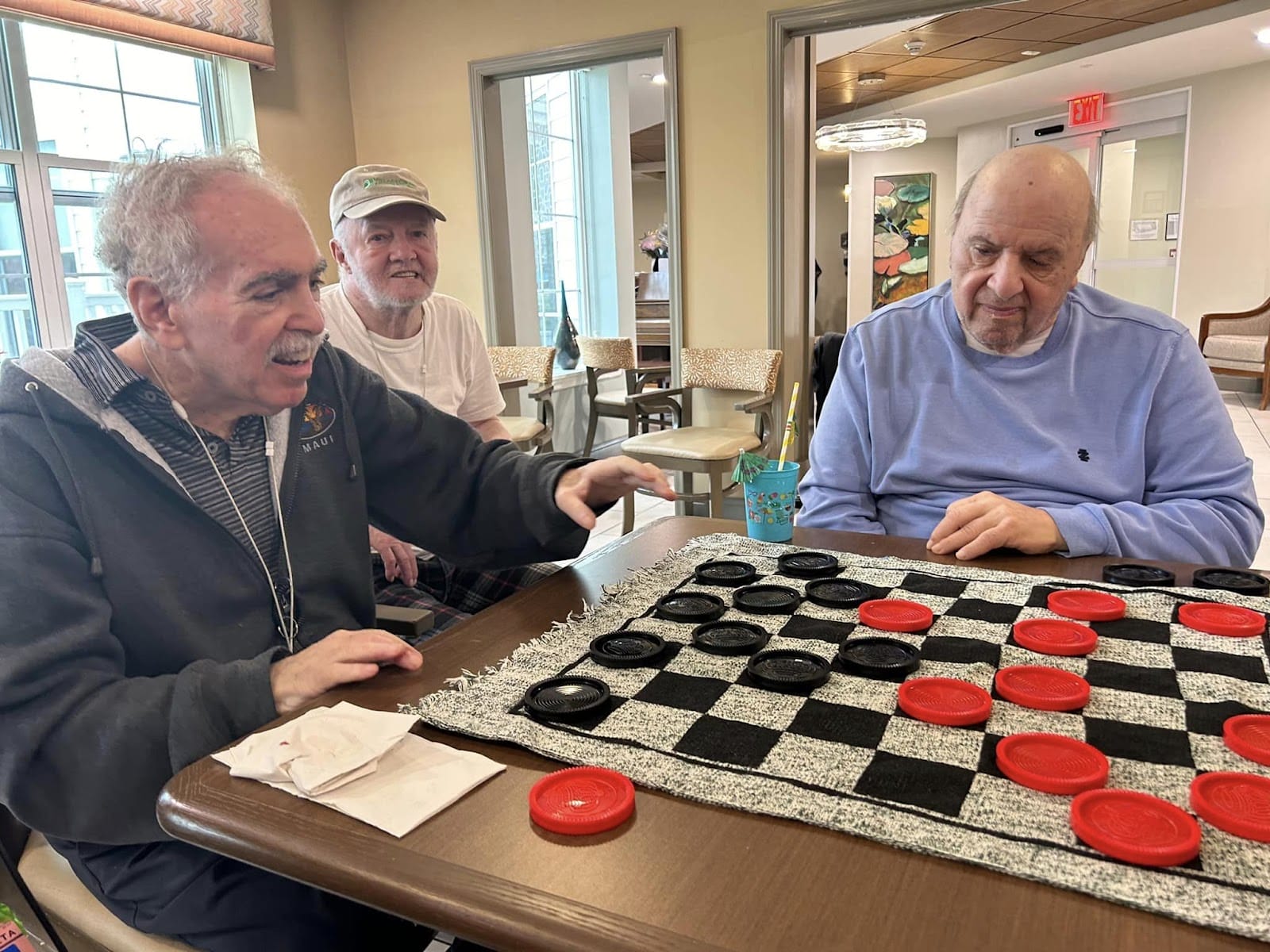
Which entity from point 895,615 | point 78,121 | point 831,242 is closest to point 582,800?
point 895,615

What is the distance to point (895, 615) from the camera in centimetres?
98

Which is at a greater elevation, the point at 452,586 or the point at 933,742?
the point at 933,742

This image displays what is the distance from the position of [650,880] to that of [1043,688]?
1.37 ft

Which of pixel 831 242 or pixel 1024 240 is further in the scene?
pixel 831 242

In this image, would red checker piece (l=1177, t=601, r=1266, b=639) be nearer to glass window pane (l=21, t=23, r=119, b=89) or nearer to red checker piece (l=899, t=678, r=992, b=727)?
red checker piece (l=899, t=678, r=992, b=727)

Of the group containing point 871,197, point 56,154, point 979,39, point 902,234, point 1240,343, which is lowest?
point 1240,343

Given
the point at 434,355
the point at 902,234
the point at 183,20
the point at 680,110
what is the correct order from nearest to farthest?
1. the point at 434,355
2. the point at 183,20
3. the point at 680,110
4. the point at 902,234

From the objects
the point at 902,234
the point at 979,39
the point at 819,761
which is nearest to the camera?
the point at 819,761

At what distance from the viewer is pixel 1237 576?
1.08 meters

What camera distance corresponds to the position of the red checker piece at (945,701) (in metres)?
0.75

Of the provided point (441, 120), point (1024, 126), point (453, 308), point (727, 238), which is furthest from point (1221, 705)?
point (1024, 126)

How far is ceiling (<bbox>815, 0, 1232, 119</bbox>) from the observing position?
553 centimetres

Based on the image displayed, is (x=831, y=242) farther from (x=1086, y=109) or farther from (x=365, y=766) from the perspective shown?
(x=365, y=766)

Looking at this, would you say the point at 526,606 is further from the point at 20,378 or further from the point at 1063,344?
the point at 1063,344
